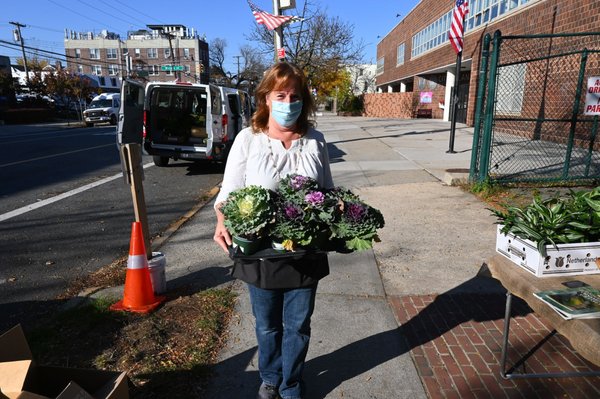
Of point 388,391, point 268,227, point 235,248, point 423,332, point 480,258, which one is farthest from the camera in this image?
point 480,258

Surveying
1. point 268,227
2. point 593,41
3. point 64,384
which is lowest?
point 64,384

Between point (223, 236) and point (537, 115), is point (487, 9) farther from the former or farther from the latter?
point (223, 236)

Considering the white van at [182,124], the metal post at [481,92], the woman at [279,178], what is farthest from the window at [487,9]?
the woman at [279,178]

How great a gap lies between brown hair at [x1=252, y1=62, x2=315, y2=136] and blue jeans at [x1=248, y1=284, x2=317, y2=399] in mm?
899

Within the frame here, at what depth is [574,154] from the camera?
10.6m

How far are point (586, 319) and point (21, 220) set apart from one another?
6.99 meters

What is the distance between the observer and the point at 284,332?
238 cm

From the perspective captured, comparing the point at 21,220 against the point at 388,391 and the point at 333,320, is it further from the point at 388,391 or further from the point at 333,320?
the point at 388,391

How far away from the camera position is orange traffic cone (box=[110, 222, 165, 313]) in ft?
11.3

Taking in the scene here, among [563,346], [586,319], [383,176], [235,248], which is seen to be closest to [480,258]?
[563,346]

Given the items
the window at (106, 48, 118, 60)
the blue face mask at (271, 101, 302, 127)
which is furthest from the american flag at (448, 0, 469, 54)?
the window at (106, 48, 118, 60)

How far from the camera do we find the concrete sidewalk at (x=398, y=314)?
263 cm

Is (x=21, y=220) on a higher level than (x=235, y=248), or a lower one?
lower

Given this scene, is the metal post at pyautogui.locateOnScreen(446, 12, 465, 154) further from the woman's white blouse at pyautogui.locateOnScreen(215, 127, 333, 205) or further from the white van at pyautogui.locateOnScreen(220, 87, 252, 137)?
the woman's white blouse at pyautogui.locateOnScreen(215, 127, 333, 205)
